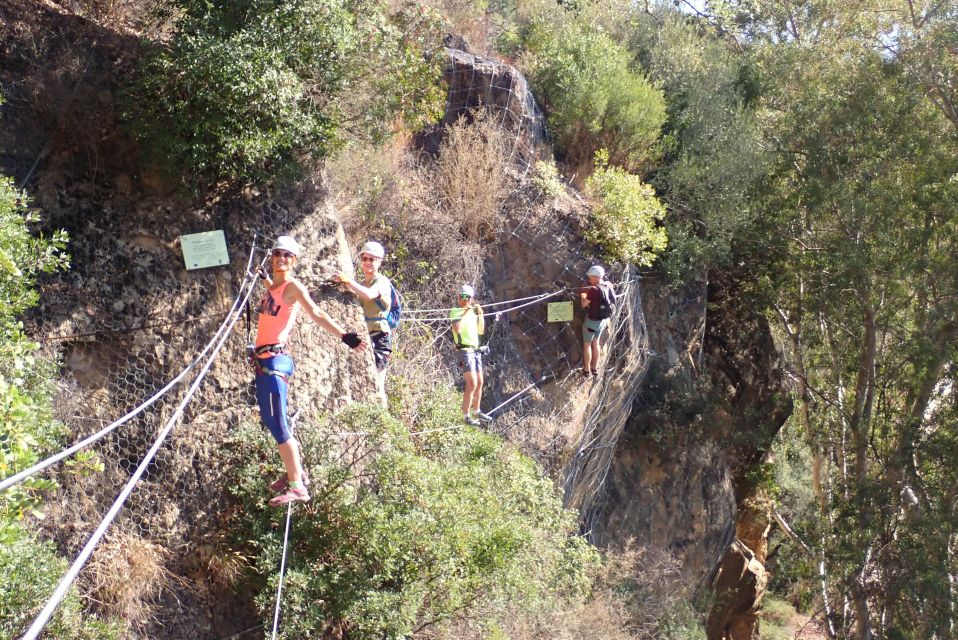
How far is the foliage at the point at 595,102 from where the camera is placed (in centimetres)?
1455

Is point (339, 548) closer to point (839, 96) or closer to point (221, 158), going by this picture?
point (221, 158)

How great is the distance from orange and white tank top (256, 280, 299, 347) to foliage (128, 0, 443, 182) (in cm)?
193

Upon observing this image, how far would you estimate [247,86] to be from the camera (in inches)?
289

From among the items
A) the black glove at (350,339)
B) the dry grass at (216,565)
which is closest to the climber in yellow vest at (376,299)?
the black glove at (350,339)

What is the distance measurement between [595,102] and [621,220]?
8.42 ft

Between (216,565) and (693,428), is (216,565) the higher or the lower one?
the higher one

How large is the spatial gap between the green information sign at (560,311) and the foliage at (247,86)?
4562mm

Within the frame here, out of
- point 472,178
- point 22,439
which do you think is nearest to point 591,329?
point 472,178

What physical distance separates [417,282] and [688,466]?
289 inches

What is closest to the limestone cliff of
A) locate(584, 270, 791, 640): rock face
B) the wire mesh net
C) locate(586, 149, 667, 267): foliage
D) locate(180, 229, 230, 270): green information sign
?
the wire mesh net

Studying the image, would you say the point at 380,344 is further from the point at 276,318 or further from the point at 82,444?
the point at 82,444

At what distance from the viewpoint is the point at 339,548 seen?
6961 mm

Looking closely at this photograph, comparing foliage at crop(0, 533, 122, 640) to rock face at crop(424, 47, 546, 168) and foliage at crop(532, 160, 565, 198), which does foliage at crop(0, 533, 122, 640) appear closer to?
foliage at crop(532, 160, 565, 198)

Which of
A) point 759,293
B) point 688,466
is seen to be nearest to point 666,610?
point 688,466
